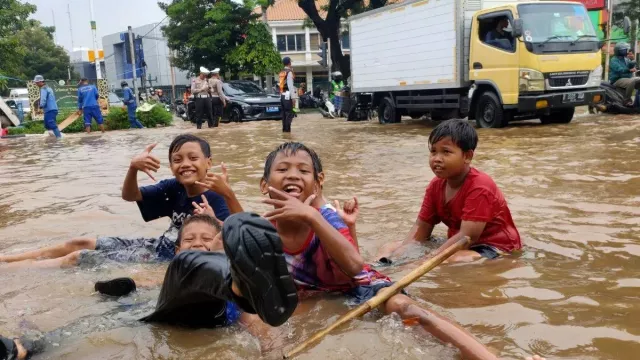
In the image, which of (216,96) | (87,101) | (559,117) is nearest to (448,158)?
(559,117)

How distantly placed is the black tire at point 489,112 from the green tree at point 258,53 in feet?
58.5

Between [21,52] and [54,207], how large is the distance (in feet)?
62.0

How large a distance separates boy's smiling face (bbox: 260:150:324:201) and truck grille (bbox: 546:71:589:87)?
985cm

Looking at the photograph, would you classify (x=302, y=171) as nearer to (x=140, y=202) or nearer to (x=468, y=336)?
(x=468, y=336)

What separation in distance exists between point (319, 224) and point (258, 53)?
89.8 ft

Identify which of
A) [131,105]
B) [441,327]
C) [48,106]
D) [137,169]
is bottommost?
[441,327]

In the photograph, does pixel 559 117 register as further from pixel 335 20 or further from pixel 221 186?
pixel 335 20

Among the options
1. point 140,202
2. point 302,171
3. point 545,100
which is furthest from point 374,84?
point 302,171

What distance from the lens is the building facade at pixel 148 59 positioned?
50075 millimetres

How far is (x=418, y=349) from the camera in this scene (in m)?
2.35

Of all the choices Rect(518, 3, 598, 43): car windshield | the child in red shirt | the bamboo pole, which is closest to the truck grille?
Rect(518, 3, 598, 43): car windshield

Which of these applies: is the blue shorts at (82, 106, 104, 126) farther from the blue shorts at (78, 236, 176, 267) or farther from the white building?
the white building

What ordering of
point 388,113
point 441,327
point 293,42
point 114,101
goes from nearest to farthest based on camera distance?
point 441,327
point 388,113
point 114,101
point 293,42

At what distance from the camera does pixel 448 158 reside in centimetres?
364
